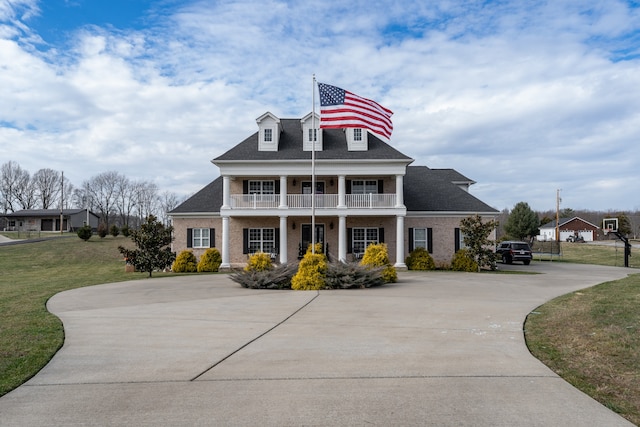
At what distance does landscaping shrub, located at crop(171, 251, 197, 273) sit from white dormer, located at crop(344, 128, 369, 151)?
11643 mm

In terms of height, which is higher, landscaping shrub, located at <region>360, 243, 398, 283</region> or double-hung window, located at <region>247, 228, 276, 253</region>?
double-hung window, located at <region>247, 228, 276, 253</region>

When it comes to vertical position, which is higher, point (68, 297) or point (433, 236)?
point (433, 236)

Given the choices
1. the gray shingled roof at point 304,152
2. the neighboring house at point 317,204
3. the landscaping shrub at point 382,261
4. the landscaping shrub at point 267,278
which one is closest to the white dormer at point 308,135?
the neighboring house at point 317,204

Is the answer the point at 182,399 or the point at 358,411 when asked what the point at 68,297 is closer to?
the point at 182,399

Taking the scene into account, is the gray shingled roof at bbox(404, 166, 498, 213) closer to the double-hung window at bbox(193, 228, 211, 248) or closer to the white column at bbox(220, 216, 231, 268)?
the white column at bbox(220, 216, 231, 268)

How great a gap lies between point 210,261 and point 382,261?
38.1ft

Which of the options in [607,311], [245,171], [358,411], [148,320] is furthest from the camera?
[245,171]

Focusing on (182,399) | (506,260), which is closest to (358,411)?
(182,399)

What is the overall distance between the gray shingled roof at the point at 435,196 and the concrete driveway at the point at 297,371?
17168 mm

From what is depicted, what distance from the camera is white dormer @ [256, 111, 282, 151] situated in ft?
91.1

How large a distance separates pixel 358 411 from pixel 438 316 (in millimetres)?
6538

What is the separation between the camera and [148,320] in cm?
1052

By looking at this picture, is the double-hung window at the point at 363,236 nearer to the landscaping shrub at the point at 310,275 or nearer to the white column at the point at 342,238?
the white column at the point at 342,238

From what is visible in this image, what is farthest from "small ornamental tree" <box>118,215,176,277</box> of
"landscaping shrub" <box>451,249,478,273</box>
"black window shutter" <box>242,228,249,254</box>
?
"landscaping shrub" <box>451,249,478,273</box>
